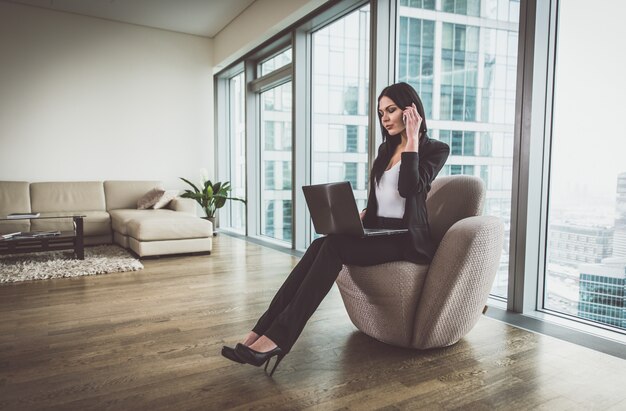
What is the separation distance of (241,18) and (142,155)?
7.76 ft

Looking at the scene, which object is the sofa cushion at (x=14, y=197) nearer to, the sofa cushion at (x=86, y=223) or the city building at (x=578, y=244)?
the sofa cushion at (x=86, y=223)

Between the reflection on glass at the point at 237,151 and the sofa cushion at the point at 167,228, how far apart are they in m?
1.86

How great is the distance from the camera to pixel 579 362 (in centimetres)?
188

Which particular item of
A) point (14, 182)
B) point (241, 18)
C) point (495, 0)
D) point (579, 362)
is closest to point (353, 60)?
point (495, 0)

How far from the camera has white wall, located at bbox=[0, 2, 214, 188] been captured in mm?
5656

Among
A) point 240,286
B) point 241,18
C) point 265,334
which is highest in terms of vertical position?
point 241,18

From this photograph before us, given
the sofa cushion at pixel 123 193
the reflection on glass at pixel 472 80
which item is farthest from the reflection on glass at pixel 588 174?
the sofa cushion at pixel 123 193

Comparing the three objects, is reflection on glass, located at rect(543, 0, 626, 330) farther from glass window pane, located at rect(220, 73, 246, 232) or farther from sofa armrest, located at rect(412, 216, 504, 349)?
glass window pane, located at rect(220, 73, 246, 232)

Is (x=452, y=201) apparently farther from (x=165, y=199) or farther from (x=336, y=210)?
(x=165, y=199)

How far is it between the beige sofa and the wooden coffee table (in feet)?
1.56

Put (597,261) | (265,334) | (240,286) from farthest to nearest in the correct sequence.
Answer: (240,286), (597,261), (265,334)

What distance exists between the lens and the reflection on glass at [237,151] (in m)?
6.62

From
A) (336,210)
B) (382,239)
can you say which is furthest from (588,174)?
(336,210)

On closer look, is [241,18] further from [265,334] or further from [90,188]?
[265,334]
